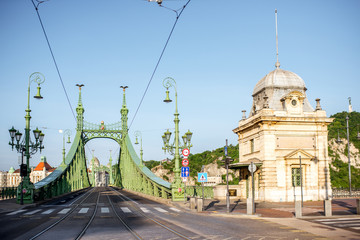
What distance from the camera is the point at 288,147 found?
3291 cm

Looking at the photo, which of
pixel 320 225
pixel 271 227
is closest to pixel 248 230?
pixel 271 227

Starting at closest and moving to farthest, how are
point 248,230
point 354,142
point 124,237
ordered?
point 124,237, point 248,230, point 354,142

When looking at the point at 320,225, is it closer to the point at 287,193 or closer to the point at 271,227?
the point at 271,227

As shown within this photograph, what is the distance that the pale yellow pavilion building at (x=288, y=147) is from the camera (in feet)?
106

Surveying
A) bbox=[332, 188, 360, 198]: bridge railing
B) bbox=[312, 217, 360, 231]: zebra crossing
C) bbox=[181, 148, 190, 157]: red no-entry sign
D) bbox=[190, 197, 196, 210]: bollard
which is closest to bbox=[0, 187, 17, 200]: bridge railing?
bbox=[181, 148, 190, 157]: red no-entry sign

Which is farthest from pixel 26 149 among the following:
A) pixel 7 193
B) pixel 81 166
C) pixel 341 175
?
pixel 341 175

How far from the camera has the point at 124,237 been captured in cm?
1285

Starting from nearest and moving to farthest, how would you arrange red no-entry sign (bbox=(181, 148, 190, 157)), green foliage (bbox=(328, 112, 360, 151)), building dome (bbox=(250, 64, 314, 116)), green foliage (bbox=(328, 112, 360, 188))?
red no-entry sign (bbox=(181, 148, 190, 157))
building dome (bbox=(250, 64, 314, 116))
green foliage (bbox=(328, 112, 360, 188))
green foliage (bbox=(328, 112, 360, 151))

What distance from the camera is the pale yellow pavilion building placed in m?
32.2

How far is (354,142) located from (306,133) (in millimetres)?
69070

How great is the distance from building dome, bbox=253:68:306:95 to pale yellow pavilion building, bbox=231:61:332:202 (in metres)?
0.37

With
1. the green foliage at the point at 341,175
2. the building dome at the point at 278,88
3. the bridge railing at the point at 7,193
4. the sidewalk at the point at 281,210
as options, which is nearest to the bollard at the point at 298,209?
the sidewalk at the point at 281,210

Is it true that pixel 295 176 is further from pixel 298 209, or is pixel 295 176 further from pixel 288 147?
pixel 298 209

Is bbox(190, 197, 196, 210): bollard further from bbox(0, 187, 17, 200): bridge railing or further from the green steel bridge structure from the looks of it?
bbox(0, 187, 17, 200): bridge railing
